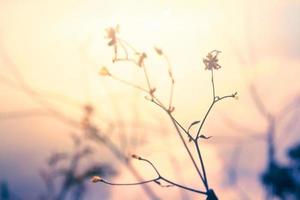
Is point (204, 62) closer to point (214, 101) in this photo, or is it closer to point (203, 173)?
point (214, 101)

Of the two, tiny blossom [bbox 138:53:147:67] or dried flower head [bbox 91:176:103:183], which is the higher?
tiny blossom [bbox 138:53:147:67]

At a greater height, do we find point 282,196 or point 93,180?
point 282,196

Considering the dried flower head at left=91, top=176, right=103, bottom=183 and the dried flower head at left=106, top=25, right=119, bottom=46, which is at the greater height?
the dried flower head at left=106, top=25, right=119, bottom=46

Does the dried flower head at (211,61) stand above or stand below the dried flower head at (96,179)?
above

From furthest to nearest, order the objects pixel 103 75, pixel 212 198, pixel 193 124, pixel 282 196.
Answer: pixel 282 196
pixel 193 124
pixel 103 75
pixel 212 198

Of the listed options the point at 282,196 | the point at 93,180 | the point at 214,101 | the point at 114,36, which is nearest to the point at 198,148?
the point at 214,101

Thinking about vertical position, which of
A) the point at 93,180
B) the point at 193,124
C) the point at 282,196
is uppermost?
the point at 282,196

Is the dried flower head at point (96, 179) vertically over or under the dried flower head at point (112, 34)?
under

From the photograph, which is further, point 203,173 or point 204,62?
point 204,62

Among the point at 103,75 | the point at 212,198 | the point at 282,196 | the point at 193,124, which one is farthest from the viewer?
the point at 282,196

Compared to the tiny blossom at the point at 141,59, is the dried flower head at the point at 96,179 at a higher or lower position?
lower

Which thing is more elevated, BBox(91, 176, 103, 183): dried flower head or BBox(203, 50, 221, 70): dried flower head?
BBox(203, 50, 221, 70): dried flower head
